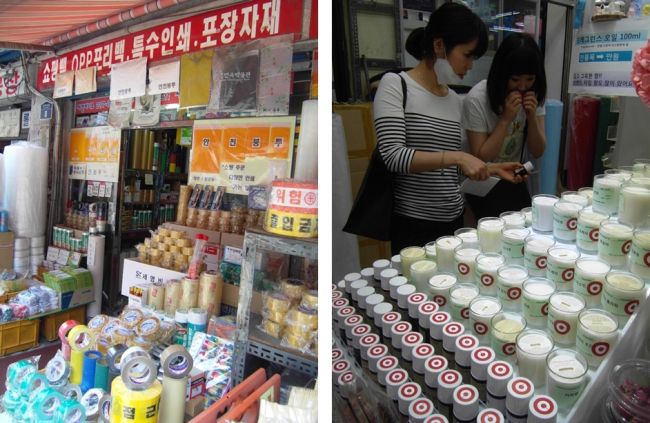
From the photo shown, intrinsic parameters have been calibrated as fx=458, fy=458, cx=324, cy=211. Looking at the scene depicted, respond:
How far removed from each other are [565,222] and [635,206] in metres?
0.14

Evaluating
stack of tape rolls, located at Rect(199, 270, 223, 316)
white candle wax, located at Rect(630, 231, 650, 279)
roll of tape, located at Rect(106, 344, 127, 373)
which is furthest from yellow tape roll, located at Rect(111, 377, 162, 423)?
white candle wax, located at Rect(630, 231, 650, 279)

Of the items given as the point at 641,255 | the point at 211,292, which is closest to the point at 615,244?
the point at 641,255

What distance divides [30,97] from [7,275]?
Result: 88 centimetres

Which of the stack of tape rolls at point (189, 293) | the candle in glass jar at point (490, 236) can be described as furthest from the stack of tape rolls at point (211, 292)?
the candle in glass jar at point (490, 236)

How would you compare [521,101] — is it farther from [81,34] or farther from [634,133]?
[81,34]

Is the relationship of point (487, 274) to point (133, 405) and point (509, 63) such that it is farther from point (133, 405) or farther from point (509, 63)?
point (133, 405)

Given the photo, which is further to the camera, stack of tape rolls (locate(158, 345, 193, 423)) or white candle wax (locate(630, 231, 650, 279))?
stack of tape rolls (locate(158, 345, 193, 423))

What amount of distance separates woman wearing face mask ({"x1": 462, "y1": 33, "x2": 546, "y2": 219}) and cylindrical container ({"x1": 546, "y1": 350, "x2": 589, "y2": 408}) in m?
0.60

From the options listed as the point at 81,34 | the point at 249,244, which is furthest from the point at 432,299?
the point at 81,34

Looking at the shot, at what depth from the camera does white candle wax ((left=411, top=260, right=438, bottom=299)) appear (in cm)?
112

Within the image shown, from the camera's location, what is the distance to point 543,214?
1.16 metres

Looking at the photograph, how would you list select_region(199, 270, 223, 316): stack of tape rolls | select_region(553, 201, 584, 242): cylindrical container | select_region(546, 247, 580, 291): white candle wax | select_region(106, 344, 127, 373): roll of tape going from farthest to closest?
select_region(199, 270, 223, 316): stack of tape rolls, select_region(106, 344, 127, 373): roll of tape, select_region(553, 201, 584, 242): cylindrical container, select_region(546, 247, 580, 291): white candle wax

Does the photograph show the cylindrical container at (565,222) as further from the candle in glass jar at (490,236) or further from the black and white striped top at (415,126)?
the black and white striped top at (415,126)

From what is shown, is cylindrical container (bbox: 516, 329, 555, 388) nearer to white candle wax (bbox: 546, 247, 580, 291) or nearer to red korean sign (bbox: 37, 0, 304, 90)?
white candle wax (bbox: 546, 247, 580, 291)
